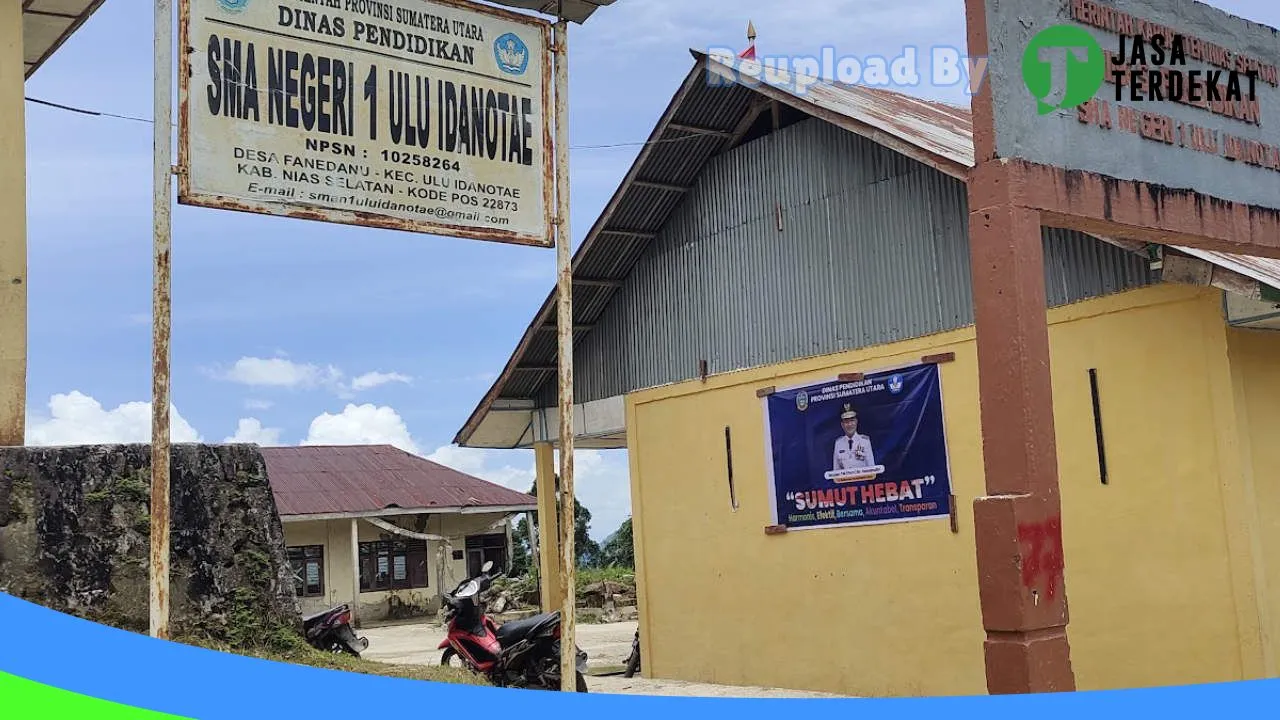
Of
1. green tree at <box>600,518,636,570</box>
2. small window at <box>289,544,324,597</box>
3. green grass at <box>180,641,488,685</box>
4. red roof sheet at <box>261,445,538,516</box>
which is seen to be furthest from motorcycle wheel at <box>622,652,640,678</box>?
green tree at <box>600,518,636,570</box>

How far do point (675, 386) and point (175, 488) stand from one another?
25.6 feet

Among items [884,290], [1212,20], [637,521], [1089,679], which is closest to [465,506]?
[637,521]

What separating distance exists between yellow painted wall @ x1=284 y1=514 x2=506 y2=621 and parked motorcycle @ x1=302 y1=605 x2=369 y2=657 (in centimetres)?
1297

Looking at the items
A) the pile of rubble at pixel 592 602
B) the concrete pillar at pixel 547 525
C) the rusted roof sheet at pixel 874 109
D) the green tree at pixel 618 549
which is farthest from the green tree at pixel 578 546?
the rusted roof sheet at pixel 874 109

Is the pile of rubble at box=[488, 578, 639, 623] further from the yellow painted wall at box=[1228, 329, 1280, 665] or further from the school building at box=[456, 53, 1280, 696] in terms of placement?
the yellow painted wall at box=[1228, 329, 1280, 665]

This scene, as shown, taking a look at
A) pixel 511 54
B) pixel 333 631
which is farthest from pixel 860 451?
pixel 511 54

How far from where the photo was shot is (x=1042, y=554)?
20.4 ft

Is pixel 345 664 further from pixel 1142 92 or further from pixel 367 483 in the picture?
pixel 367 483

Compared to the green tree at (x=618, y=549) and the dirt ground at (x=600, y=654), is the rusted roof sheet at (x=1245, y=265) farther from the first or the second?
the green tree at (x=618, y=549)

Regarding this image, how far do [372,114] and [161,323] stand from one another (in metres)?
1.57

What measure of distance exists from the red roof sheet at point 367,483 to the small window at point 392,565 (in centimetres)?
110

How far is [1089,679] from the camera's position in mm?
9672

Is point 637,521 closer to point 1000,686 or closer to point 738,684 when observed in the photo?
point 738,684

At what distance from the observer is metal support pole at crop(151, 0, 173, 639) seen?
5332 mm
